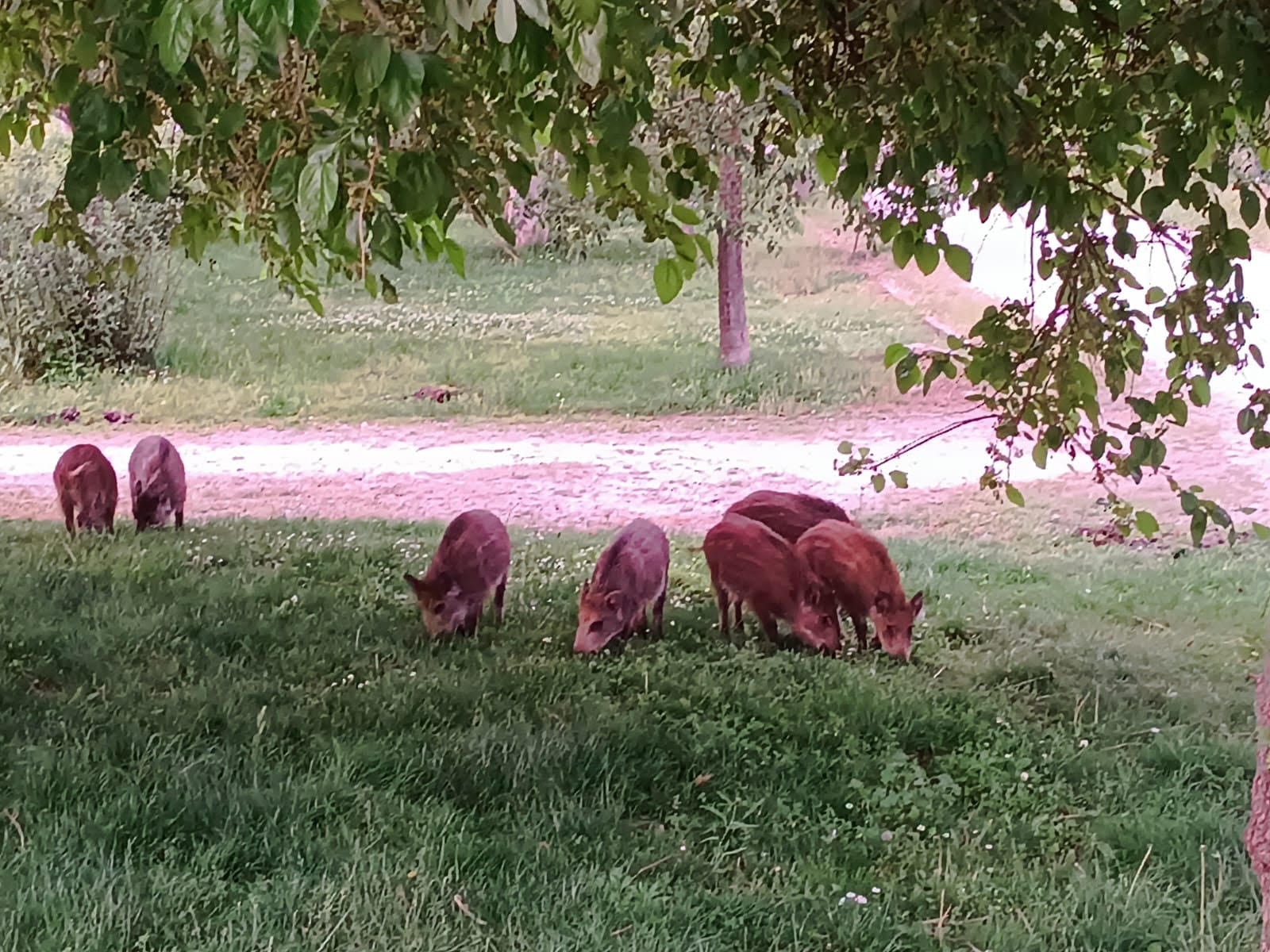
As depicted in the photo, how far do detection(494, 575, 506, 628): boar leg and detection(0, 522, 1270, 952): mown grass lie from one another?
11 cm

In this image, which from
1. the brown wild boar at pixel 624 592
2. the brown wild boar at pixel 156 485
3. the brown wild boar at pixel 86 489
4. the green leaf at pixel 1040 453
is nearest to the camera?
the green leaf at pixel 1040 453

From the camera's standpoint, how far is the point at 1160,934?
2580mm

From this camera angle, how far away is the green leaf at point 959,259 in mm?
2715

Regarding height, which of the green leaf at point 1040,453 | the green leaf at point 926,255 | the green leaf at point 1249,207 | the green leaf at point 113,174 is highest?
the green leaf at point 113,174

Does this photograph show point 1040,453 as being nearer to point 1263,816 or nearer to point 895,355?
point 895,355

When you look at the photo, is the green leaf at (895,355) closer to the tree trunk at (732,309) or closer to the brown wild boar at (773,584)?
the brown wild boar at (773,584)

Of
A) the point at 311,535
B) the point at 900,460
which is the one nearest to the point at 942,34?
the point at 311,535

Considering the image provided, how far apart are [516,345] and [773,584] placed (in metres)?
7.66

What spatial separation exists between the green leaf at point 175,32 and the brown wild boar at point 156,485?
5.18 metres

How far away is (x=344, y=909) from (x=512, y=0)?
2.04 metres

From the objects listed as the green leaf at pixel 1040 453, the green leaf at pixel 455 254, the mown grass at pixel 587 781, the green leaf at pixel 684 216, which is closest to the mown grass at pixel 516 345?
the mown grass at pixel 587 781

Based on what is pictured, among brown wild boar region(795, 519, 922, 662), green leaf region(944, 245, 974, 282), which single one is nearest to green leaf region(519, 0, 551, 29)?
green leaf region(944, 245, 974, 282)

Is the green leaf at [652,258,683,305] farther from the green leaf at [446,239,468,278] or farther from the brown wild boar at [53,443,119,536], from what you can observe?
the brown wild boar at [53,443,119,536]

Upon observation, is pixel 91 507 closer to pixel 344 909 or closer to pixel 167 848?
pixel 167 848
